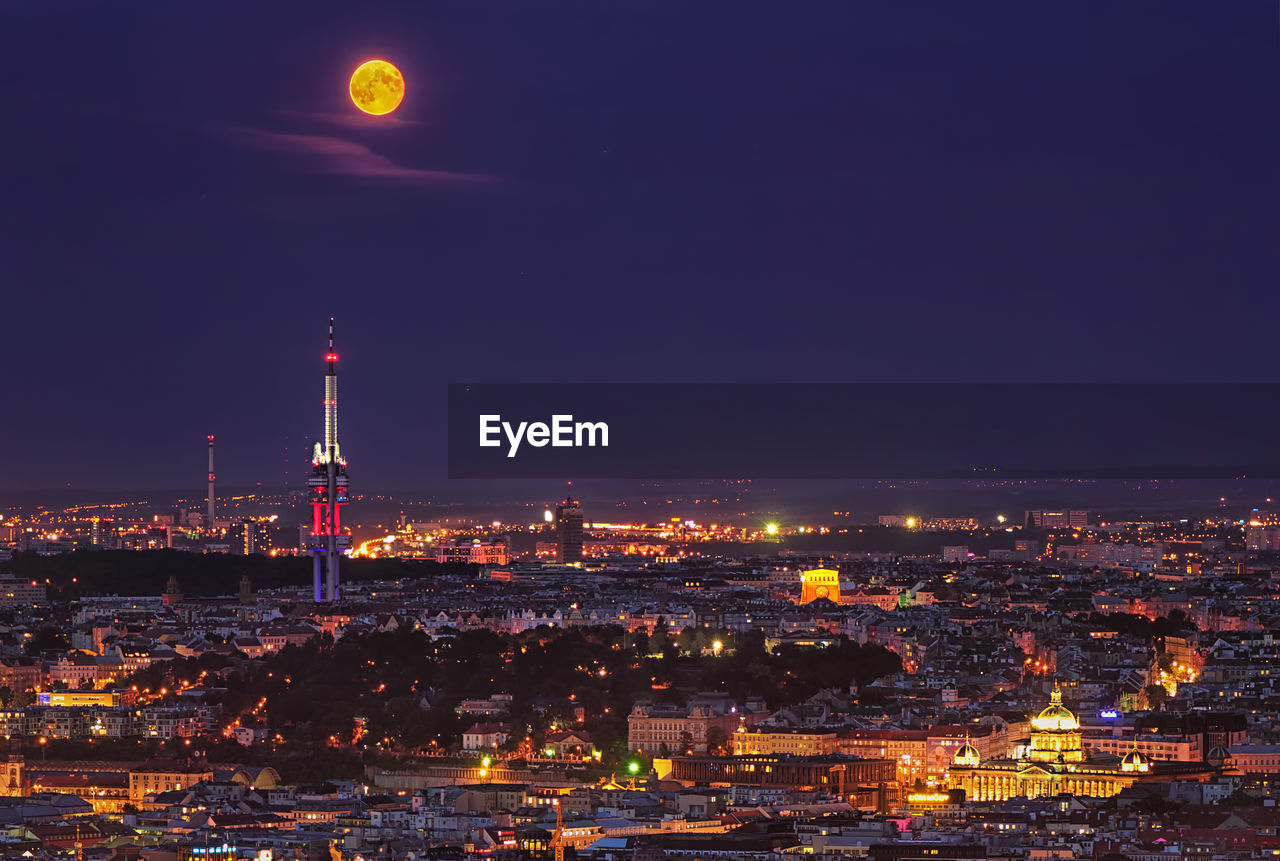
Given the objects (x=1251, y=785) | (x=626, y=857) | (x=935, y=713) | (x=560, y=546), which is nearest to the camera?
(x=626, y=857)

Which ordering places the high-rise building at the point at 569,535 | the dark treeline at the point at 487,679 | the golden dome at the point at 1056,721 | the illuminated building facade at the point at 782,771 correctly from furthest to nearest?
the high-rise building at the point at 569,535
the dark treeline at the point at 487,679
the golden dome at the point at 1056,721
the illuminated building facade at the point at 782,771

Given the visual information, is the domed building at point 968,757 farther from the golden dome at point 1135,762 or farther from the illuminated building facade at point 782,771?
the golden dome at point 1135,762

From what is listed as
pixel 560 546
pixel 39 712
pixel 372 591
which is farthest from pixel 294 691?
pixel 560 546

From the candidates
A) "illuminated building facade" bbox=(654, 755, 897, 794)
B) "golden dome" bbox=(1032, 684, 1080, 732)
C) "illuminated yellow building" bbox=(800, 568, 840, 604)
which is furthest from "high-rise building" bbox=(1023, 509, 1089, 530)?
"illuminated building facade" bbox=(654, 755, 897, 794)

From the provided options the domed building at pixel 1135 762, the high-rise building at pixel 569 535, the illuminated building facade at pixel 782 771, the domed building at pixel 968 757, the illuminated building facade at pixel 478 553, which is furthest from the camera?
the high-rise building at pixel 569 535

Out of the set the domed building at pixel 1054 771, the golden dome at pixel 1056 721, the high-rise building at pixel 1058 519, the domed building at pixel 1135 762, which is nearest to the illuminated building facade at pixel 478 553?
the high-rise building at pixel 1058 519

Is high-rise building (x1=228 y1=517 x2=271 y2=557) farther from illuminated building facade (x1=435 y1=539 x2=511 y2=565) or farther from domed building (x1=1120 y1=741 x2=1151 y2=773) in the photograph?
domed building (x1=1120 y1=741 x2=1151 y2=773)

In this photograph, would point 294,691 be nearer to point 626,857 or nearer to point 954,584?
point 626,857
